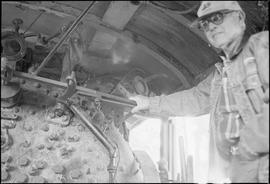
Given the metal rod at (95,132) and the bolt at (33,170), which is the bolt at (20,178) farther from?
the metal rod at (95,132)

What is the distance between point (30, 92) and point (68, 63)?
1.38 ft

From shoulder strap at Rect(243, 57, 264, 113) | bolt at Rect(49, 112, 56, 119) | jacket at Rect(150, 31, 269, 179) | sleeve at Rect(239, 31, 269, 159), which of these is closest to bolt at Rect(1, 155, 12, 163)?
bolt at Rect(49, 112, 56, 119)

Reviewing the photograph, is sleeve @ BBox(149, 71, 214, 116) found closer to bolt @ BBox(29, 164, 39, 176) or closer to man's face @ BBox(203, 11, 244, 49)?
man's face @ BBox(203, 11, 244, 49)

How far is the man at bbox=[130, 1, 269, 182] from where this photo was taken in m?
1.56

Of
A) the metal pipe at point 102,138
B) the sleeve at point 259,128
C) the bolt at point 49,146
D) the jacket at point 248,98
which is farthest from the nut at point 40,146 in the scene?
the sleeve at point 259,128

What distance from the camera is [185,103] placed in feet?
7.90

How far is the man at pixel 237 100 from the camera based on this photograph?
5.11ft

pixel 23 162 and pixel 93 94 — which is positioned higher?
pixel 93 94

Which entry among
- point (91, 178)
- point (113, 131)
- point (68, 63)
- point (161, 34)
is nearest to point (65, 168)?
point (91, 178)

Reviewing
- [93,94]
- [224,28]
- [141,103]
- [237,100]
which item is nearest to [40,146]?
[93,94]

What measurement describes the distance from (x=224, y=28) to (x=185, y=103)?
2.38 ft

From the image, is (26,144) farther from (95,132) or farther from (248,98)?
(248,98)

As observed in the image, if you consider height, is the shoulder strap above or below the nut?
above

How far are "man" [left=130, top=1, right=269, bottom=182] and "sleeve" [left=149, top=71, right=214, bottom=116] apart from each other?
249mm
